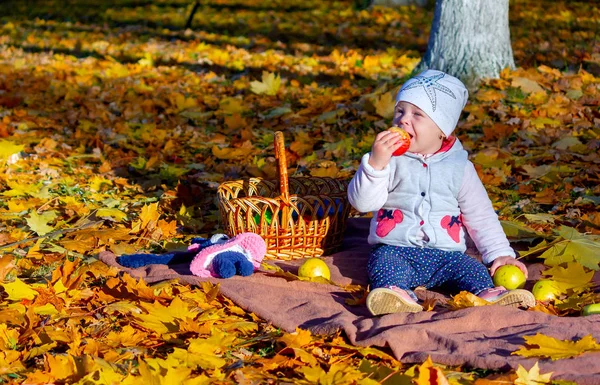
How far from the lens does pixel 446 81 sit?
3.73m

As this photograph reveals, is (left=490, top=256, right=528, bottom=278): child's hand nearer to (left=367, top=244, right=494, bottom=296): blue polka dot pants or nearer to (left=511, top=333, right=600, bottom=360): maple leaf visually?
(left=367, top=244, right=494, bottom=296): blue polka dot pants

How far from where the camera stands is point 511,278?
3.52 meters

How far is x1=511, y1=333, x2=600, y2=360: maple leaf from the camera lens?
268cm

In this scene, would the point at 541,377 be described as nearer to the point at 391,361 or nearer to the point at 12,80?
the point at 391,361

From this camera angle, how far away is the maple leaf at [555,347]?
2676 mm

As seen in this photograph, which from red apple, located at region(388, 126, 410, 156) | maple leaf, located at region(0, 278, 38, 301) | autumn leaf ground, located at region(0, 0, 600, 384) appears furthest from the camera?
red apple, located at region(388, 126, 410, 156)

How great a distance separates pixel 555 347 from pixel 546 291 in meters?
0.71

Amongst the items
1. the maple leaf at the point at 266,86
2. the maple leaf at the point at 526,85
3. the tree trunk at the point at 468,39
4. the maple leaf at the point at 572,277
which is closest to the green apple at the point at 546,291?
the maple leaf at the point at 572,277

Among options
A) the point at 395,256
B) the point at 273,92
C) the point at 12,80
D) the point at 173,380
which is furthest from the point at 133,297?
the point at 12,80

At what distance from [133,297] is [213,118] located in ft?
13.3

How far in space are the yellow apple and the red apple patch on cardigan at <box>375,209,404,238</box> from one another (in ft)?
1.12

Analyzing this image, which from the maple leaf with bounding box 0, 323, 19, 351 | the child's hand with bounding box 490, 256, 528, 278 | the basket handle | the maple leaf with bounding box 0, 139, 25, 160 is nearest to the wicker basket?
the basket handle

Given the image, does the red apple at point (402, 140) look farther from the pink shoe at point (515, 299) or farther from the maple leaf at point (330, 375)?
the maple leaf at point (330, 375)

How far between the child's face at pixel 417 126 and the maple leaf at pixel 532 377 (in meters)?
1.43
